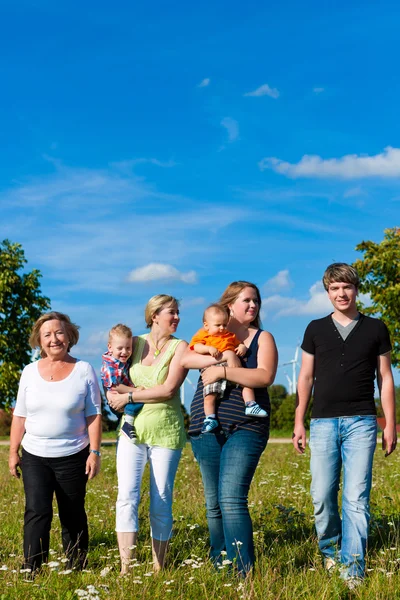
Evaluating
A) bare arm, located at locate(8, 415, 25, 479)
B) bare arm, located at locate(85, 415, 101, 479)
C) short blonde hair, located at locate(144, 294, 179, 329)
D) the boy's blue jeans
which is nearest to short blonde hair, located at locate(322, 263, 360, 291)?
short blonde hair, located at locate(144, 294, 179, 329)

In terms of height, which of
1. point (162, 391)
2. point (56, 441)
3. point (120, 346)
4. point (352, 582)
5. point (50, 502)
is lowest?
point (352, 582)

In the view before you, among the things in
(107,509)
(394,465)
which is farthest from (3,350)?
(107,509)

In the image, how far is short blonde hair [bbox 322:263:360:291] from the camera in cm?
624

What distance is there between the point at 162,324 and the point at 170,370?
0.45 metres

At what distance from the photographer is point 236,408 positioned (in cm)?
583

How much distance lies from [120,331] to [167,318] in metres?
0.45

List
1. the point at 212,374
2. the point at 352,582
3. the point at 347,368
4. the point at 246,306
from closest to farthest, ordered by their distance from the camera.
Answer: the point at 352,582, the point at 212,374, the point at 246,306, the point at 347,368

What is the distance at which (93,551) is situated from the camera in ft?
23.3

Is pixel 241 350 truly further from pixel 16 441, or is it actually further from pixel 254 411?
pixel 16 441

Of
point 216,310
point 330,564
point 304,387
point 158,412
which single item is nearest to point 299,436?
point 304,387

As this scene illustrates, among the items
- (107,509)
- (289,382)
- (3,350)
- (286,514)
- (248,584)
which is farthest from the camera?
(289,382)

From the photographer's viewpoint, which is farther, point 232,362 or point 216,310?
point 216,310

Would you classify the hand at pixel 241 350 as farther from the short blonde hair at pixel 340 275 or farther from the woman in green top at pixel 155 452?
the short blonde hair at pixel 340 275

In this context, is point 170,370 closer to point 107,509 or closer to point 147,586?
point 147,586
